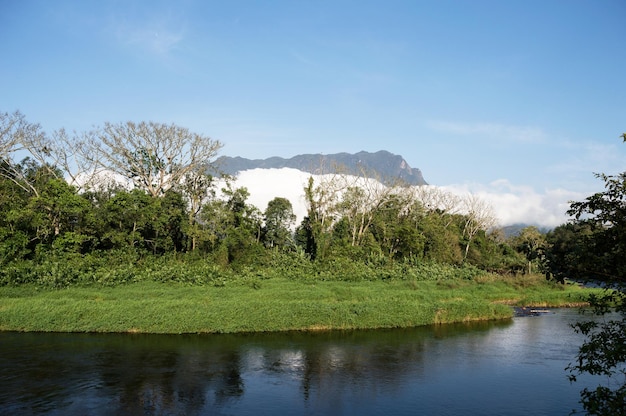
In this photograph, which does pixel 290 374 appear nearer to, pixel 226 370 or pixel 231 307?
pixel 226 370

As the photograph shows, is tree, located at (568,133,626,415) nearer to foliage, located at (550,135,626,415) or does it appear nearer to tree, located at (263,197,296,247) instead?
foliage, located at (550,135,626,415)

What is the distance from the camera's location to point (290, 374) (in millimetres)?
20250

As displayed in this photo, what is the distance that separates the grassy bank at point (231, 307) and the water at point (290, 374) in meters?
0.86

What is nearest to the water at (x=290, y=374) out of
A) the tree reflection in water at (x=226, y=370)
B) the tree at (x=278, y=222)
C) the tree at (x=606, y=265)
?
the tree reflection in water at (x=226, y=370)

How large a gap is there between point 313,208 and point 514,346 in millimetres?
30557

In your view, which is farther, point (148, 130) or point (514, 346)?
point (148, 130)

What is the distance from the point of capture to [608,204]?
1020 cm

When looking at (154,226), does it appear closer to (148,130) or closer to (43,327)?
(148,130)

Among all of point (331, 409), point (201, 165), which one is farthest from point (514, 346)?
point (201, 165)

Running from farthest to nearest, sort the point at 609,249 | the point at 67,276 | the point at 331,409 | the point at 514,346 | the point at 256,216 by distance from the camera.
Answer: the point at 256,216
the point at 67,276
the point at 514,346
the point at 331,409
the point at 609,249

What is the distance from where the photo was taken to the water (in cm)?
1675

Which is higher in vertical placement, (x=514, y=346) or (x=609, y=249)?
(x=609, y=249)

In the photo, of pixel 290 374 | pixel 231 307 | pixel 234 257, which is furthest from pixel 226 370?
pixel 234 257

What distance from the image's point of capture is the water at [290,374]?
16750 mm
